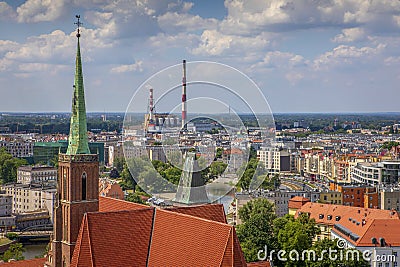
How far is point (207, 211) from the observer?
27438 mm

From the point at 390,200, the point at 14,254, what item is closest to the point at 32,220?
the point at 14,254

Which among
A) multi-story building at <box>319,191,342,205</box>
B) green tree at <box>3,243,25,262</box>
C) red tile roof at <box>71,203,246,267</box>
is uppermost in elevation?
red tile roof at <box>71,203,246,267</box>

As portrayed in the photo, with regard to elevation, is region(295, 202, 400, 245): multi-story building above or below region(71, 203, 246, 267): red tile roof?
below

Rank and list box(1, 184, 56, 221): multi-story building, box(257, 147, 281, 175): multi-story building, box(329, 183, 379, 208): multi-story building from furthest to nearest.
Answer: box(257, 147, 281, 175): multi-story building
box(1, 184, 56, 221): multi-story building
box(329, 183, 379, 208): multi-story building

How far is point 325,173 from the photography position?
323ft

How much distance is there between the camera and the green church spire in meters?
28.1

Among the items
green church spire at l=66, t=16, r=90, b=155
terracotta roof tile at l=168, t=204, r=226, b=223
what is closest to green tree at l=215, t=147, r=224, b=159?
green church spire at l=66, t=16, r=90, b=155

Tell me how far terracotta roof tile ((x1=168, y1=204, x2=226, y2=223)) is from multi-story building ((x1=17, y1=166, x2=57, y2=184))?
57.4 m

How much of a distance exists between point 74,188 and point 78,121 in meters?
2.87

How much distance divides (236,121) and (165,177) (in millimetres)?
24618

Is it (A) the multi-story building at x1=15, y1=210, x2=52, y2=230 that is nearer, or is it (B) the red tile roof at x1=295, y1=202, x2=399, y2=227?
(B) the red tile roof at x1=295, y1=202, x2=399, y2=227

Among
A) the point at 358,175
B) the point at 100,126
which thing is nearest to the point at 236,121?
the point at 358,175

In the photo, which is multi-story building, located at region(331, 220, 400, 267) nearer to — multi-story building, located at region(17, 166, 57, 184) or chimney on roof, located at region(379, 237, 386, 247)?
chimney on roof, located at region(379, 237, 386, 247)

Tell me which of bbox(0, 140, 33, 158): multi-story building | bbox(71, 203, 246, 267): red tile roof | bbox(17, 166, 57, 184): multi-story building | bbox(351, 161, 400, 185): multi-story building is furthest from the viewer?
bbox(0, 140, 33, 158): multi-story building
